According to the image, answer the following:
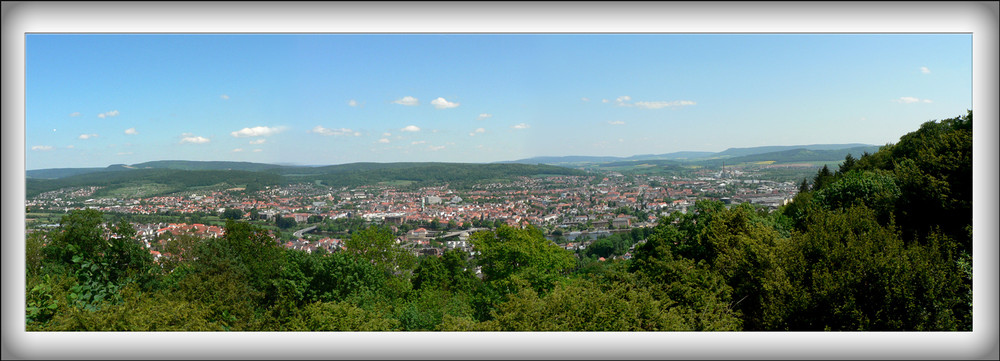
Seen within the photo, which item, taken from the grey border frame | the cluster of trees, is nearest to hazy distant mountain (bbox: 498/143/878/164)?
the cluster of trees

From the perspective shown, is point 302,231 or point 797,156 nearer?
point 797,156

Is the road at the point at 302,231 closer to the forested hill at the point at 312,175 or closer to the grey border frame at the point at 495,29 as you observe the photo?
the forested hill at the point at 312,175

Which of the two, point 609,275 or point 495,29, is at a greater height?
point 495,29

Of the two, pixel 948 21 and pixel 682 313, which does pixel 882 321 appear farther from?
pixel 948 21

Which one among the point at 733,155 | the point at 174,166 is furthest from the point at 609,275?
the point at 174,166

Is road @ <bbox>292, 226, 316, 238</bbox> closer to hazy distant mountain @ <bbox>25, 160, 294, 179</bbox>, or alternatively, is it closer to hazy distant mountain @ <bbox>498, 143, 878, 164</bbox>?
hazy distant mountain @ <bbox>25, 160, 294, 179</bbox>

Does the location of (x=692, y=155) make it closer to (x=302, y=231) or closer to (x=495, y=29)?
(x=495, y=29)

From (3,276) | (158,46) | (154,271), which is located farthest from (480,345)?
(154,271)
